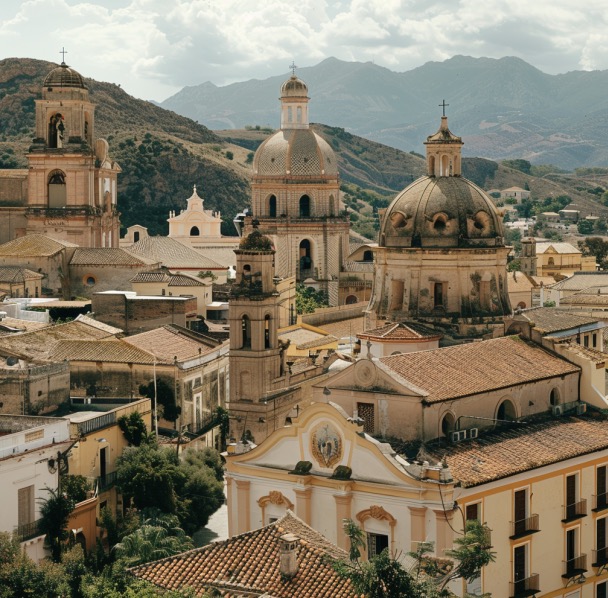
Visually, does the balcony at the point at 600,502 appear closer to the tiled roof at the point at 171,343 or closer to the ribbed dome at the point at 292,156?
the tiled roof at the point at 171,343

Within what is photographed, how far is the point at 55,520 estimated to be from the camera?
42.6 metres

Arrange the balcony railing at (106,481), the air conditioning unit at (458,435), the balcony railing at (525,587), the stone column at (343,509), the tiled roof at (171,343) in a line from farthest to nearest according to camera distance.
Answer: the tiled roof at (171,343) → the balcony railing at (106,481) → the air conditioning unit at (458,435) → the balcony railing at (525,587) → the stone column at (343,509)

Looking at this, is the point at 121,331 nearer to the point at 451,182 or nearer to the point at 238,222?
the point at 451,182

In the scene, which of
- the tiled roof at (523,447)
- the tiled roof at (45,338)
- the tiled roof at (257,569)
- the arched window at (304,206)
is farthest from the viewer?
the arched window at (304,206)

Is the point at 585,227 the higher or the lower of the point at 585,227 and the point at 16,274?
the lower

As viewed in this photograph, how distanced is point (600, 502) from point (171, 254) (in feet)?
159

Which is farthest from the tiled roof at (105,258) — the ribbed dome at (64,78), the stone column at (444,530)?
the stone column at (444,530)

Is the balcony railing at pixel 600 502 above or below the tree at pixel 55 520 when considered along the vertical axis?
above

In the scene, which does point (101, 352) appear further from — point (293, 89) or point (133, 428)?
point (293, 89)

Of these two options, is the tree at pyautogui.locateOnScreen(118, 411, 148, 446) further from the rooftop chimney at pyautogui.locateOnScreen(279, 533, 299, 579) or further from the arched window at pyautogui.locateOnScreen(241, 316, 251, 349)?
the rooftop chimney at pyautogui.locateOnScreen(279, 533, 299, 579)

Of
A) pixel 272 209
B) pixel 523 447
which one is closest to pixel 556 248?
pixel 272 209

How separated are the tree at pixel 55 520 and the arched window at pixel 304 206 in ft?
158

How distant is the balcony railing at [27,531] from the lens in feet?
135

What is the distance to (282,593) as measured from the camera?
102ft
